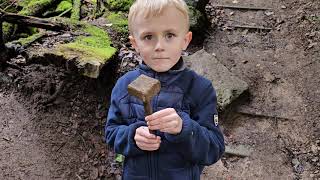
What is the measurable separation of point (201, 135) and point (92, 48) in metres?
2.44

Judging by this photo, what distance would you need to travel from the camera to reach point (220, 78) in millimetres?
5199

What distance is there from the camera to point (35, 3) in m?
5.77

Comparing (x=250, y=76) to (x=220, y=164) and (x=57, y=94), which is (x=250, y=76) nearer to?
(x=220, y=164)

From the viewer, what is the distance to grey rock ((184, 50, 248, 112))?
4.93 metres

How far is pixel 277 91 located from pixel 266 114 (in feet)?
1.70

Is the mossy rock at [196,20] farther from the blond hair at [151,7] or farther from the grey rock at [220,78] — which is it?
the blond hair at [151,7]

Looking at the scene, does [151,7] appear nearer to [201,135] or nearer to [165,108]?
[165,108]

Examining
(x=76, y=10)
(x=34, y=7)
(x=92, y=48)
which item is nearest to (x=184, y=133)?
(x=92, y=48)

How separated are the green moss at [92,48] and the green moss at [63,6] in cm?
122

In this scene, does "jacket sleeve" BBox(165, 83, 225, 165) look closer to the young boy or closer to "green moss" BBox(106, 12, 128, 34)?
the young boy

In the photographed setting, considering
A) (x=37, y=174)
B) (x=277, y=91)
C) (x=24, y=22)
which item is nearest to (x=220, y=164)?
(x=277, y=91)

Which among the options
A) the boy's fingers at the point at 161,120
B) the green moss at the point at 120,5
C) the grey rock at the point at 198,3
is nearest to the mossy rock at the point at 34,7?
the green moss at the point at 120,5

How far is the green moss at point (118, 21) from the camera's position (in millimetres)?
5198

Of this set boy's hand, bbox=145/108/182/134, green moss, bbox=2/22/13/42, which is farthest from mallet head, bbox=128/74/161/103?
green moss, bbox=2/22/13/42
